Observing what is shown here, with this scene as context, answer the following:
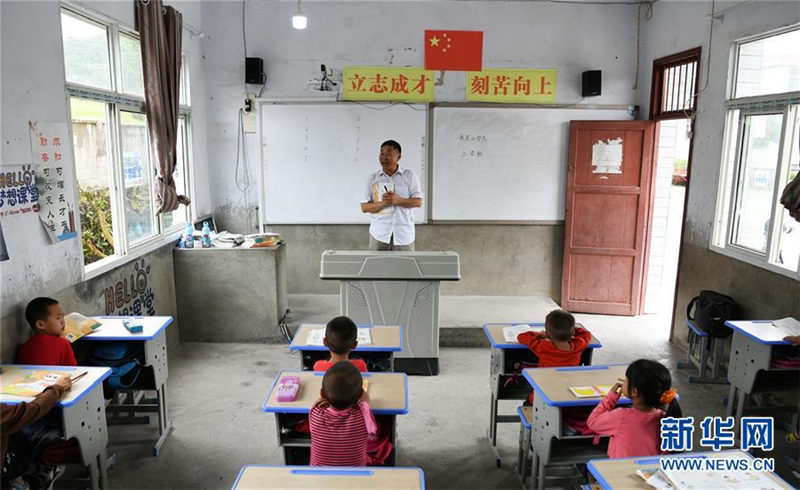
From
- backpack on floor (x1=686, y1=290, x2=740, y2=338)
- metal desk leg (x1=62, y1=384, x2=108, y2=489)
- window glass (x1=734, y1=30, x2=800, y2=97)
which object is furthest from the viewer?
backpack on floor (x1=686, y1=290, x2=740, y2=338)

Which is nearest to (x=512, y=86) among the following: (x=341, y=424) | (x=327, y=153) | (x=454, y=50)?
(x=454, y=50)

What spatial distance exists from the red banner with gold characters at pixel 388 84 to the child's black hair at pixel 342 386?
4.37 meters

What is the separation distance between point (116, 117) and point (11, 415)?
2.65 metres

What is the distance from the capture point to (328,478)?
1.96 meters

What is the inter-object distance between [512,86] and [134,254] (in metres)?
4.16

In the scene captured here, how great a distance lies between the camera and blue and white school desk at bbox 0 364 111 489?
8.55ft

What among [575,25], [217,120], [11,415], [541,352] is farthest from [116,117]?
[575,25]

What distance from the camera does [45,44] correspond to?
3.41 metres

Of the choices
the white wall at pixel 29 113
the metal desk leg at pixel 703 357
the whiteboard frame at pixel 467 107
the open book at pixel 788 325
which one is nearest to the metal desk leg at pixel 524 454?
the open book at pixel 788 325

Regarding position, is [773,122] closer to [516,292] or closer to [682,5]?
[682,5]

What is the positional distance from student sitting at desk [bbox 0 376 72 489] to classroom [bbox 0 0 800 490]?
0.02m

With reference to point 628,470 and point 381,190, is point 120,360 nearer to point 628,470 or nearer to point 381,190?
point 381,190

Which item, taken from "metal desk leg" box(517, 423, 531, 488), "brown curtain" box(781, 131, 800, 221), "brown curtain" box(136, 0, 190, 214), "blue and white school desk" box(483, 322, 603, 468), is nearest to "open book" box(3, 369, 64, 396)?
"brown curtain" box(136, 0, 190, 214)

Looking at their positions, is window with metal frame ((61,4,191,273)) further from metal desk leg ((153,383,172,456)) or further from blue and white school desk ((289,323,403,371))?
blue and white school desk ((289,323,403,371))
